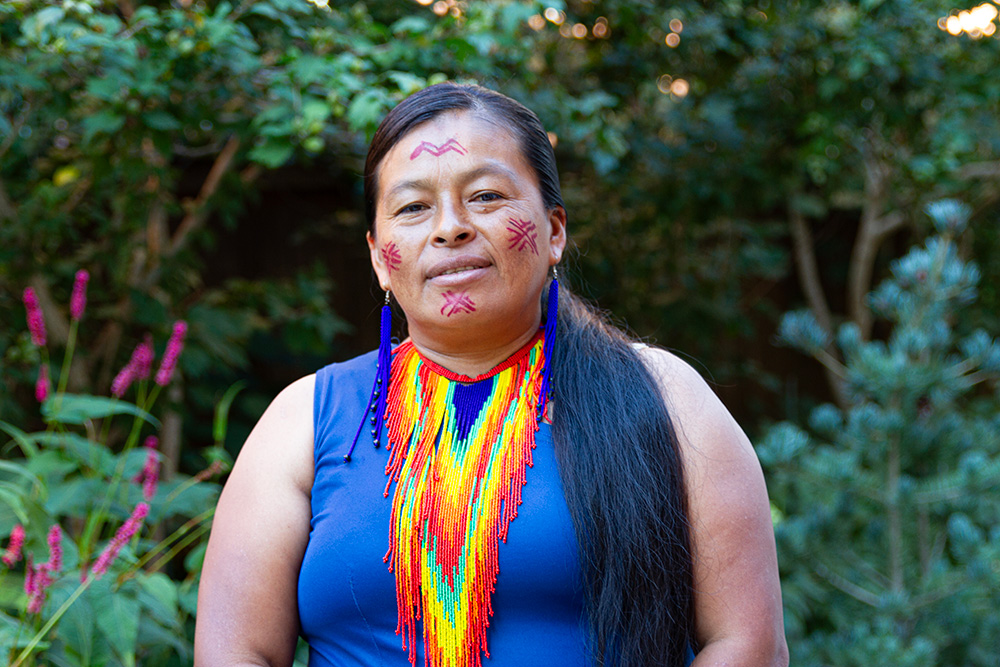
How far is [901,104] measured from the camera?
370 centimetres

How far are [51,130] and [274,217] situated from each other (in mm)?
1968

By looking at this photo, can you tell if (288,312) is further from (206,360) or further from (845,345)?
(845,345)

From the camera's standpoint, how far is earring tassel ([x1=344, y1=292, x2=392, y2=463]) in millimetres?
1507

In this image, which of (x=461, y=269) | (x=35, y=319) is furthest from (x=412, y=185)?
(x=35, y=319)

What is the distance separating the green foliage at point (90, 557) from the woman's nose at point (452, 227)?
0.75 m

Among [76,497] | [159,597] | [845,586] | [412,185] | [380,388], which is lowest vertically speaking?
[845,586]

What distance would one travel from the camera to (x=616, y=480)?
1410mm

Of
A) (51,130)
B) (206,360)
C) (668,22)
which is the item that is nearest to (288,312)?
(206,360)

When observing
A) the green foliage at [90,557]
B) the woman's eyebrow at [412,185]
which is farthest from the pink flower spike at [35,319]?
the woman's eyebrow at [412,185]

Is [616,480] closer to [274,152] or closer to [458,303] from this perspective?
[458,303]

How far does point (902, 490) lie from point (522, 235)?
2048mm

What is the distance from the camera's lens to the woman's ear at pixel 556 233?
5.19 feet

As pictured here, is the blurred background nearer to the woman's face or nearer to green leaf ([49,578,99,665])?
green leaf ([49,578,99,665])

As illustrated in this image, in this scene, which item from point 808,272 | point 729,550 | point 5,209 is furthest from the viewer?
point 808,272
